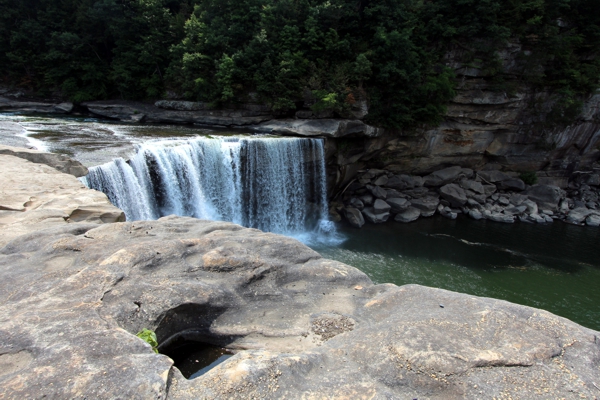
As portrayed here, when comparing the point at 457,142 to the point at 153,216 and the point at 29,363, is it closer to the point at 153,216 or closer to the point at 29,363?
the point at 153,216

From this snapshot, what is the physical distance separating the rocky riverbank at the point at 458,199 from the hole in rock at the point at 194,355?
1391 cm

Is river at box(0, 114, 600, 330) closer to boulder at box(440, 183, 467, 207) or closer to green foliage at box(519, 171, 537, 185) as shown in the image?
boulder at box(440, 183, 467, 207)

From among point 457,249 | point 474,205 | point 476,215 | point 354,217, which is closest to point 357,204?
point 354,217

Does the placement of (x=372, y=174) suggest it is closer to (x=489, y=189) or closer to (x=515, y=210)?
(x=489, y=189)

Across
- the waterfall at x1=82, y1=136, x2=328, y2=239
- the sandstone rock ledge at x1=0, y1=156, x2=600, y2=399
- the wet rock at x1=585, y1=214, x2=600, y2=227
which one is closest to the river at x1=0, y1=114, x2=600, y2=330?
the wet rock at x1=585, y1=214, x2=600, y2=227

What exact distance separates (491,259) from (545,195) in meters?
8.20

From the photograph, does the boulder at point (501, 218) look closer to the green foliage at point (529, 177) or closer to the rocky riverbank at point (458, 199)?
the rocky riverbank at point (458, 199)

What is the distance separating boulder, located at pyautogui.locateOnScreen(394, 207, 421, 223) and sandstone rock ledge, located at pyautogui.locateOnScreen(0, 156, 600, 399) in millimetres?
13737

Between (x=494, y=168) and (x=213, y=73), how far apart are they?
16.6 meters

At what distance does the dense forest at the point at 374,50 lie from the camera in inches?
693

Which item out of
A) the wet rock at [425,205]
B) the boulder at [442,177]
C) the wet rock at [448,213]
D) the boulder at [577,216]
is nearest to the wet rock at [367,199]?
the wet rock at [425,205]

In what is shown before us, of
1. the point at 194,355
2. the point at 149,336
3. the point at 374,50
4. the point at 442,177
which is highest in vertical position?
the point at 374,50

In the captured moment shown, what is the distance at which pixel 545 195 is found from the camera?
19875 mm

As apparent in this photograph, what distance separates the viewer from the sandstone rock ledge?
2.55 metres
